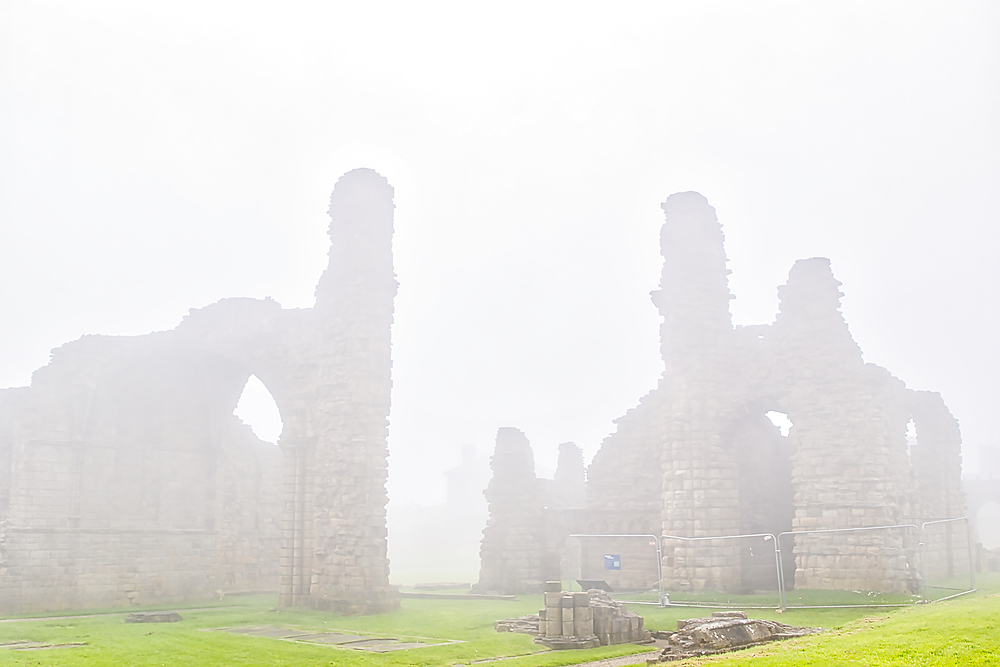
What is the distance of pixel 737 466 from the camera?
23797mm

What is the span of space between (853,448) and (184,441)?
18.9 m

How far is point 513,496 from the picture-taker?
1075 inches

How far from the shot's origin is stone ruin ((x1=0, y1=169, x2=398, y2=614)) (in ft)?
69.5

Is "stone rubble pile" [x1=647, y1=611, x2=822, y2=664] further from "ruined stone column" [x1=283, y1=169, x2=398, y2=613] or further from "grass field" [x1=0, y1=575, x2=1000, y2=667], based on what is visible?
"ruined stone column" [x1=283, y1=169, x2=398, y2=613]

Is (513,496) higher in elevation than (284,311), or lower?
lower

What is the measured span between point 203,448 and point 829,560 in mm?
18304

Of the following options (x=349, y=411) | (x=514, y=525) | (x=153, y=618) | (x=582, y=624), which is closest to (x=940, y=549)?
(x=514, y=525)

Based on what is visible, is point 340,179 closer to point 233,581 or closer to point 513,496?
point 513,496

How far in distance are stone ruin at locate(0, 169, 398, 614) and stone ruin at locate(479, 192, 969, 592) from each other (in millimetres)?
7202

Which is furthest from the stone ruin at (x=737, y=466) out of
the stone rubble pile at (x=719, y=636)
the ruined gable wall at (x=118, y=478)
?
the ruined gable wall at (x=118, y=478)

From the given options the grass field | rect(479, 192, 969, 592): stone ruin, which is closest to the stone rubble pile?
the grass field

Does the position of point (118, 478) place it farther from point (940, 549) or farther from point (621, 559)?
point (940, 549)

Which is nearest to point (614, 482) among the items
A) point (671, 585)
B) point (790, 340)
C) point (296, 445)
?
point (671, 585)

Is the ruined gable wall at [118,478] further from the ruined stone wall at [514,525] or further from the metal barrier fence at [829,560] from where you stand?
the metal barrier fence at [829,560]
